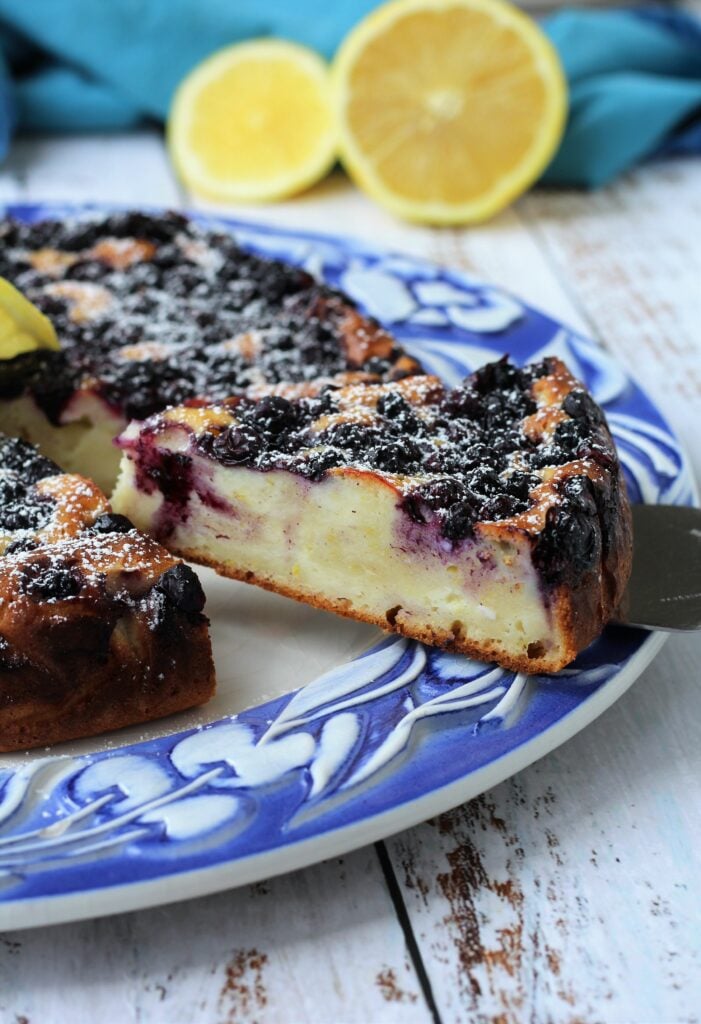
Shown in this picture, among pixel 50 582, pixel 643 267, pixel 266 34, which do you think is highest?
pixel 50 582

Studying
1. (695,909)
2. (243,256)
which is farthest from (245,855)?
(243,256)

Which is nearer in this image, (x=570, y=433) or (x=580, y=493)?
(x=580, y=493)

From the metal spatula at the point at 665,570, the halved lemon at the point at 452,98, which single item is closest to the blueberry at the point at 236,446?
the metal spatula at the point at 665,570

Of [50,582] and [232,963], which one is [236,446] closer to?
[50,582]

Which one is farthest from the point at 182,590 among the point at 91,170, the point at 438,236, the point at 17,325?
the point at 91,170

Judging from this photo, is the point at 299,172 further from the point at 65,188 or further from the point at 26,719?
the point at 26,719

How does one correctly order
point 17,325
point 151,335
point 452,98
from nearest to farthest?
1. point 17,325
2. point 151,335
3. point 452,98

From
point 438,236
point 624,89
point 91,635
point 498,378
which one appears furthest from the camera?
point 624,89

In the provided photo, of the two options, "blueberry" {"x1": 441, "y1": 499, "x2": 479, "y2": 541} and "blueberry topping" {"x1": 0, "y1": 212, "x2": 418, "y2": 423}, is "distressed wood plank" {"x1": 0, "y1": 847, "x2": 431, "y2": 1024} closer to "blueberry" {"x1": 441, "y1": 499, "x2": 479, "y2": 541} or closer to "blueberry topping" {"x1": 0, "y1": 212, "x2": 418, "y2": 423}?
"blueberry" {"x1": 441, "y1": 499, "x2": 479, "y2": 541}
